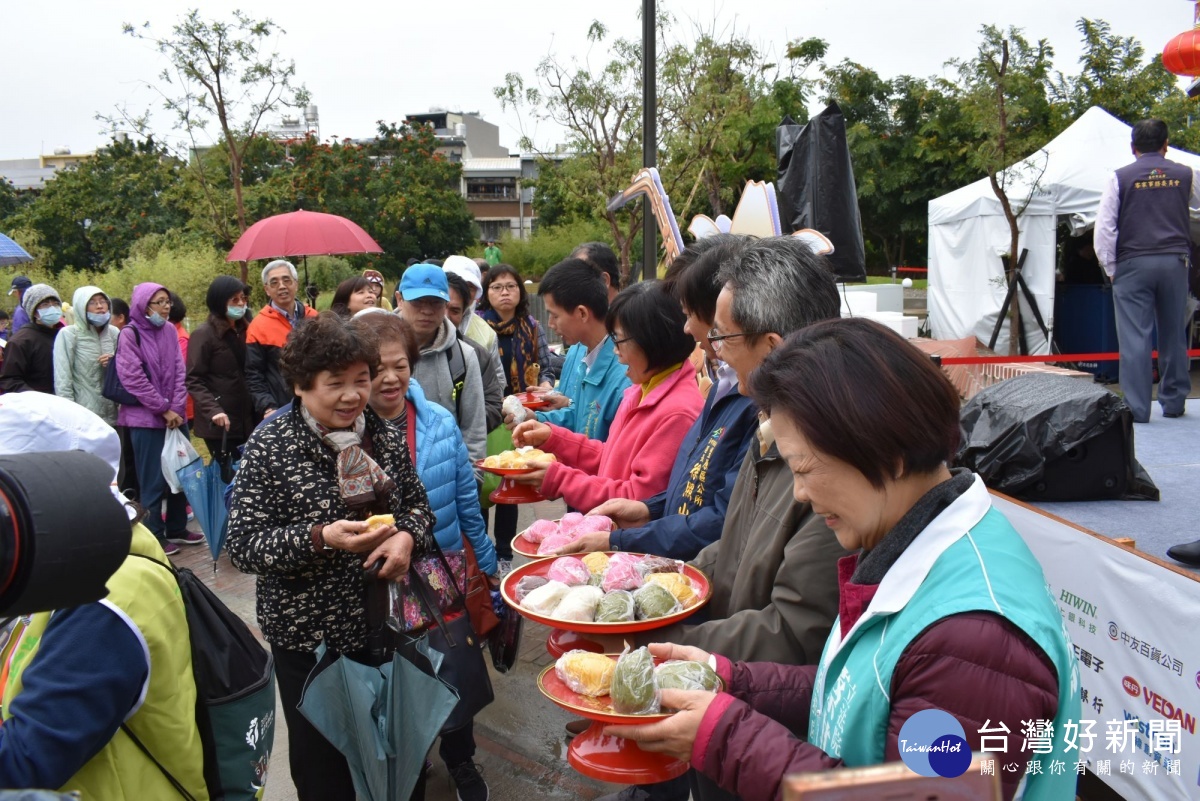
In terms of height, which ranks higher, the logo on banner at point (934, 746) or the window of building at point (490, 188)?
the window of building at point (490, 188)

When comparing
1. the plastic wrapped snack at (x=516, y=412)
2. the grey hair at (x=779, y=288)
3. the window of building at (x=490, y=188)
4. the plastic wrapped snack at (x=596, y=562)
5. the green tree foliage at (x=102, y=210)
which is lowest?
the plastic wrapped snack at (x=596, y=562)

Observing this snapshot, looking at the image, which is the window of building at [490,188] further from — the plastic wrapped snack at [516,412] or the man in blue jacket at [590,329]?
the plastic wrapped snack at [516,412]

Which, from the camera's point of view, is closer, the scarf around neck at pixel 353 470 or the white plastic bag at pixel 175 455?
the scarf around neck at pixel 353 470

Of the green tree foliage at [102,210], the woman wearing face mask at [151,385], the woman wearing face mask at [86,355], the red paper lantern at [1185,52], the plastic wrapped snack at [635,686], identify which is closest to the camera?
the plastic wrapped snack at [635,686]

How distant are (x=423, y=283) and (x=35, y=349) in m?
5.11

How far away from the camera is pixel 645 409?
Answer: 336 cm

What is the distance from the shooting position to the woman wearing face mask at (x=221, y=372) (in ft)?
21.2

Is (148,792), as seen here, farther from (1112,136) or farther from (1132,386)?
(1112,136)

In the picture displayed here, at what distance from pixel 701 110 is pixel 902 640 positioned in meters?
11.8

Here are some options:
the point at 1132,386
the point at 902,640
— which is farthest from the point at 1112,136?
the point at 902,640

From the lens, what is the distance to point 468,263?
21.0 ft

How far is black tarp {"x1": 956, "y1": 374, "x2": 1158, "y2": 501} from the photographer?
382 centimetres

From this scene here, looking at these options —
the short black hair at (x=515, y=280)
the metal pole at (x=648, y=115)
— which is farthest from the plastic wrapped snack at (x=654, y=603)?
the metal pole at (x=648, y=115)

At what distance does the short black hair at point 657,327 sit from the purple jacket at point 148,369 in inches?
191
